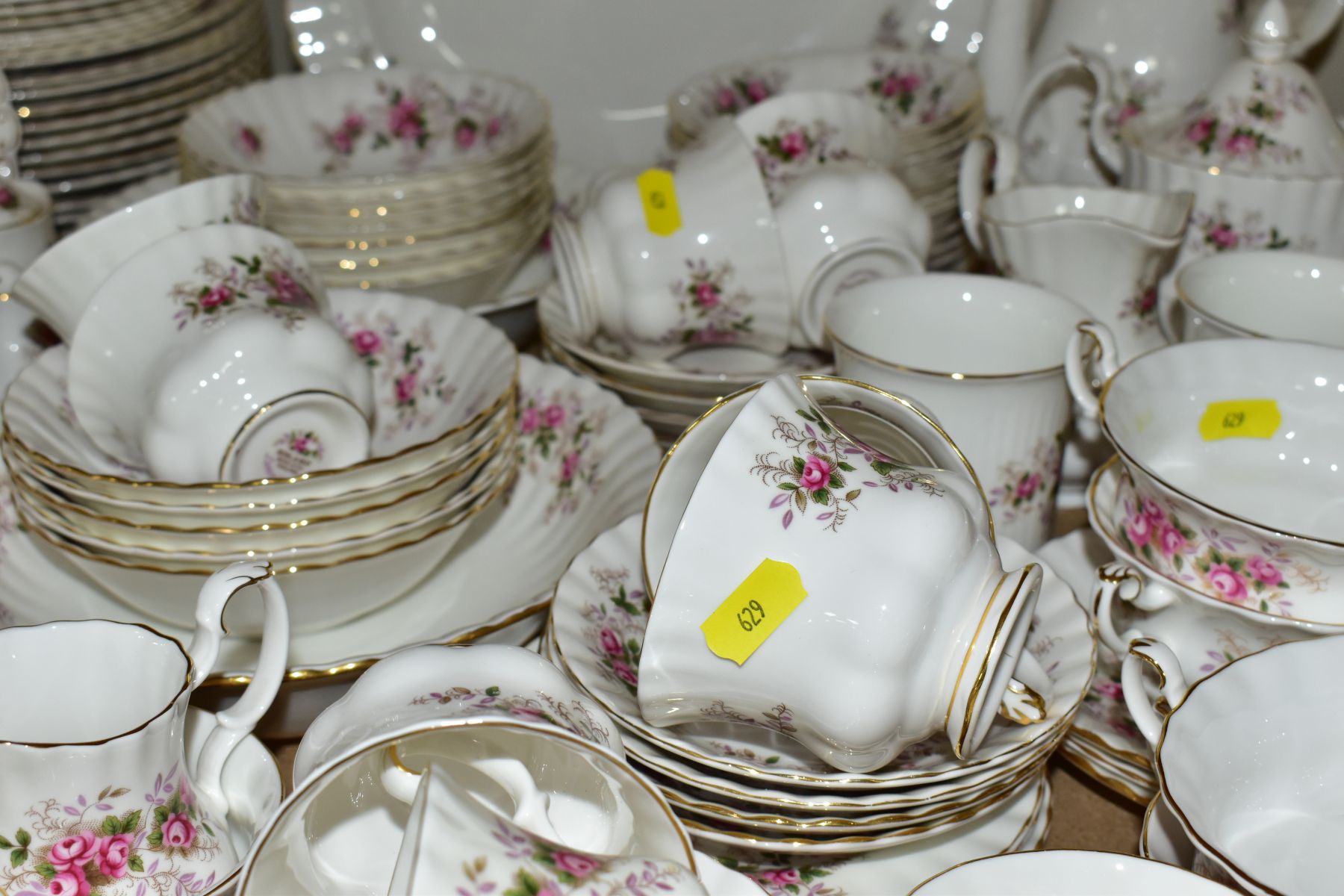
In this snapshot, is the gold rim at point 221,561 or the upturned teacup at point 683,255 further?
the upturned teacup at point 683,255

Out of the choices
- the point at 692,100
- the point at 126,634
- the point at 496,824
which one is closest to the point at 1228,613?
the point at 496,824

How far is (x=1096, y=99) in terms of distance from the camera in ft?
4.54

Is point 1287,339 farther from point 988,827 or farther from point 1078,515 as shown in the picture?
point 988,827

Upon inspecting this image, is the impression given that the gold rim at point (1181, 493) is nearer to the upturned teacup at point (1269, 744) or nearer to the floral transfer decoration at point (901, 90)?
the upturned teacup at point (1269, 744)

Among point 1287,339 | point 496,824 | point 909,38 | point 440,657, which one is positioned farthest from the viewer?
point 909,38

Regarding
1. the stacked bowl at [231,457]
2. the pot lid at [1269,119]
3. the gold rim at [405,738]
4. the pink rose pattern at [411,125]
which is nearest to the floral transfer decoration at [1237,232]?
the pot lid at [1269,119]

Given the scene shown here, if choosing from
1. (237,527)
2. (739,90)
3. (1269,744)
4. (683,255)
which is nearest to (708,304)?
(683,255)

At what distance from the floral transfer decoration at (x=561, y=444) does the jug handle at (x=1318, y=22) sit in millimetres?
843

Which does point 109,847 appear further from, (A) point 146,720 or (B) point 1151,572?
(B) point 1151,572

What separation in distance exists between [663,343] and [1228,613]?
0.63 m

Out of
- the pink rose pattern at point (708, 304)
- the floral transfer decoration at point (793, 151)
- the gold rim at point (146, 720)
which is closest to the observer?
the gold rim at point (146, 720)

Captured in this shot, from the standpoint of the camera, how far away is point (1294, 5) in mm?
1542

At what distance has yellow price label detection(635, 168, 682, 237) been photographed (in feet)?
4.07

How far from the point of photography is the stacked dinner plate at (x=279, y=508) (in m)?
0.89
